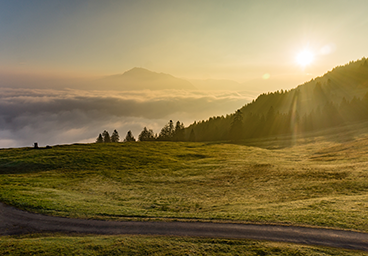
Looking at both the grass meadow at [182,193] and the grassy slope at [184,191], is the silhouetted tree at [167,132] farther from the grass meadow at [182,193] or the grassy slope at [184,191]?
the grass meadow at [182,193]

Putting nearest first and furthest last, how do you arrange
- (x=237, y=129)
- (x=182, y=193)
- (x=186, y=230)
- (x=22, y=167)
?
(x=186, y=230) < (x=182, y=193) < (x=22, y=167) < (x=237, y=129)

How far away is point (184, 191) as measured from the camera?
114ft

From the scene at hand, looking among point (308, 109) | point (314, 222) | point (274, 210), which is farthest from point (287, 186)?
point (308, 109)

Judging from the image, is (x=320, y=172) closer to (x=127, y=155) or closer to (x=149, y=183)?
(x=149, y=183)

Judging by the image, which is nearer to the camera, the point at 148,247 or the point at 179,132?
the point at 148,247

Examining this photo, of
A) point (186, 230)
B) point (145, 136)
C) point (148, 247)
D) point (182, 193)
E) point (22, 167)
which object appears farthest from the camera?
point (145, 136)

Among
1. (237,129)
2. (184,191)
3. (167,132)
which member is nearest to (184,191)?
(184,191)

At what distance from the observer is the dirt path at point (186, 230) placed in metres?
15.6

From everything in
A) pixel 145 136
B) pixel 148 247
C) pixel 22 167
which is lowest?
pixel 148 247

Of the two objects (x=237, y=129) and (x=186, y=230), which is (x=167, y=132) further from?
(x=186, y=230)

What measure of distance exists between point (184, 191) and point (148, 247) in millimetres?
20403

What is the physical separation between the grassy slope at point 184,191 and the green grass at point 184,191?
3.4 inches

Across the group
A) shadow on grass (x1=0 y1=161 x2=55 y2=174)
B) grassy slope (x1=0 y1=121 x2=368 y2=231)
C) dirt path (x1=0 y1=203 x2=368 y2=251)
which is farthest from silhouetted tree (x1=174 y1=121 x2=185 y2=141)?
dirt path (x1=0 y1=203 x2=368 y2=251)

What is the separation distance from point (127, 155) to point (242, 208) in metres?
51.7
